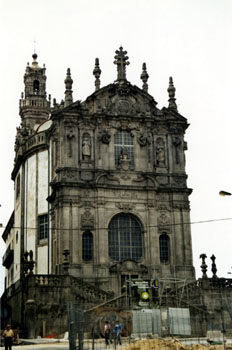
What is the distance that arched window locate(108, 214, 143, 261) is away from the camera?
43.4 meters

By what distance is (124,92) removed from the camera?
154 feet

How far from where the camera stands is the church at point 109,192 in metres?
42.7

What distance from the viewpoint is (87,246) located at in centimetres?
4300

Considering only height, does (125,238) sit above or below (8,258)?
below

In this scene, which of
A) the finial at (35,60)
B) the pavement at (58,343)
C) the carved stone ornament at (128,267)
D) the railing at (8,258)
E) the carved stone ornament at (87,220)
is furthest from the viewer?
the finial at (35,60)

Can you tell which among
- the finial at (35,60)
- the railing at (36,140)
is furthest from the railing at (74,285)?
the finial at (35,60)

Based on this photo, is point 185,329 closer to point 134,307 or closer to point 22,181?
point 134,307

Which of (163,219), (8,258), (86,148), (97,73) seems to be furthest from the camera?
(8,258)

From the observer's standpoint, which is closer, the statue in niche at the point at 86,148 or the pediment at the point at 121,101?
the statue in niche at the point at 86,148

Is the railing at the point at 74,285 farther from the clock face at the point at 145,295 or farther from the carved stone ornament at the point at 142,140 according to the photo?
the carved stone ornament at the point at 142,140

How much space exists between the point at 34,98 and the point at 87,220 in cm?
3660

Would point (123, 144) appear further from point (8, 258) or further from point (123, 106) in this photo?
point (8, 258)

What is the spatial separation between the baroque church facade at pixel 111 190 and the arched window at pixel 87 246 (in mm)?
68

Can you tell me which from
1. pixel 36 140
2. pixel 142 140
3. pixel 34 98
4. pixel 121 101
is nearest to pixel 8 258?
pixel 36 140
